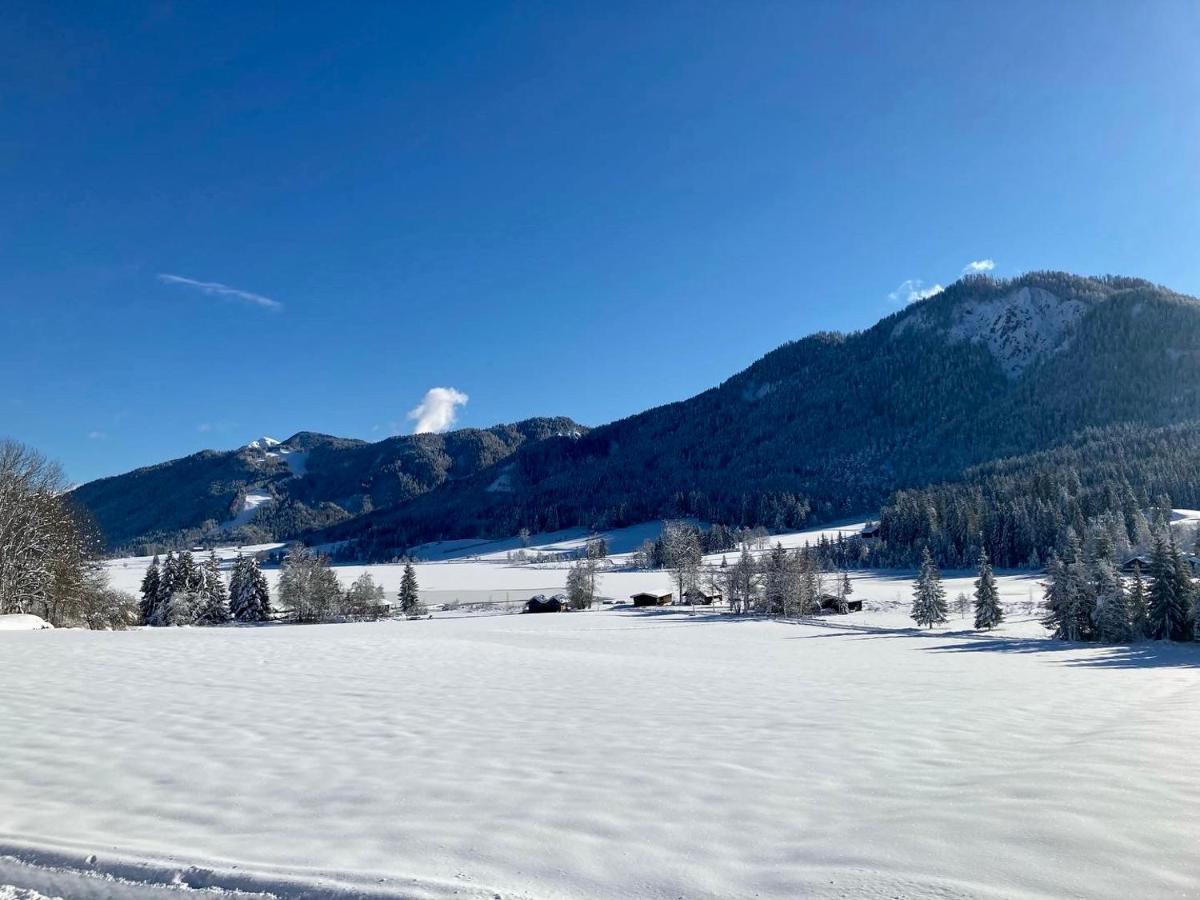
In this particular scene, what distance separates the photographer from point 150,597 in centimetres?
6269

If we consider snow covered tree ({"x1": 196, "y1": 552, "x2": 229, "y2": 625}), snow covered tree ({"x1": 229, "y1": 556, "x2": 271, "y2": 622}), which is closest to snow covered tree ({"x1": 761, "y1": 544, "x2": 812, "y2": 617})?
snow covered tree ({"x1": 229, "y1": 556, "x2": 271, "y2": 622})

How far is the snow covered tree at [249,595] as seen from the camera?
228 ft

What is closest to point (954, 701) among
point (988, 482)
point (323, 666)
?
point (323, 666)

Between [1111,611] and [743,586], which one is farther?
[743,586]

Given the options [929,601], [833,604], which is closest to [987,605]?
[929,601]

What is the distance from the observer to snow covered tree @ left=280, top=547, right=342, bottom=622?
71.3 meters

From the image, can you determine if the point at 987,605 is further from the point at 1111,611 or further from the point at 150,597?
the point at 150,597

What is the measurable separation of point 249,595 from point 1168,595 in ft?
258

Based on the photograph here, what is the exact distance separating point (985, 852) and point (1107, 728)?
20.1ft

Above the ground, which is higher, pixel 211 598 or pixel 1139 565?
pixel 1139 565

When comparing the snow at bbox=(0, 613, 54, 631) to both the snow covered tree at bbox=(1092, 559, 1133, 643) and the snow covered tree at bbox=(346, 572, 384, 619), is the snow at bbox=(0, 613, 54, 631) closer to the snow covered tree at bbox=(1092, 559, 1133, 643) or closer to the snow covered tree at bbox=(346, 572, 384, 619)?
the snow covered tree at bbox=(346, 572, 384, 619)

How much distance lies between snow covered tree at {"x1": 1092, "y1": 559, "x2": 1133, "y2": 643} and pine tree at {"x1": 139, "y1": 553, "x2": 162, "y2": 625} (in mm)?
74571

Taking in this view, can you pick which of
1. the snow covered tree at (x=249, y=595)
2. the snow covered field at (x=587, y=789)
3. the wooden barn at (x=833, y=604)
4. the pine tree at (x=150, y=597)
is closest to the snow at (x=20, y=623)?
the snow covered field at (x=587, y=789)

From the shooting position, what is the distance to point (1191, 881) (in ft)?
11.8
